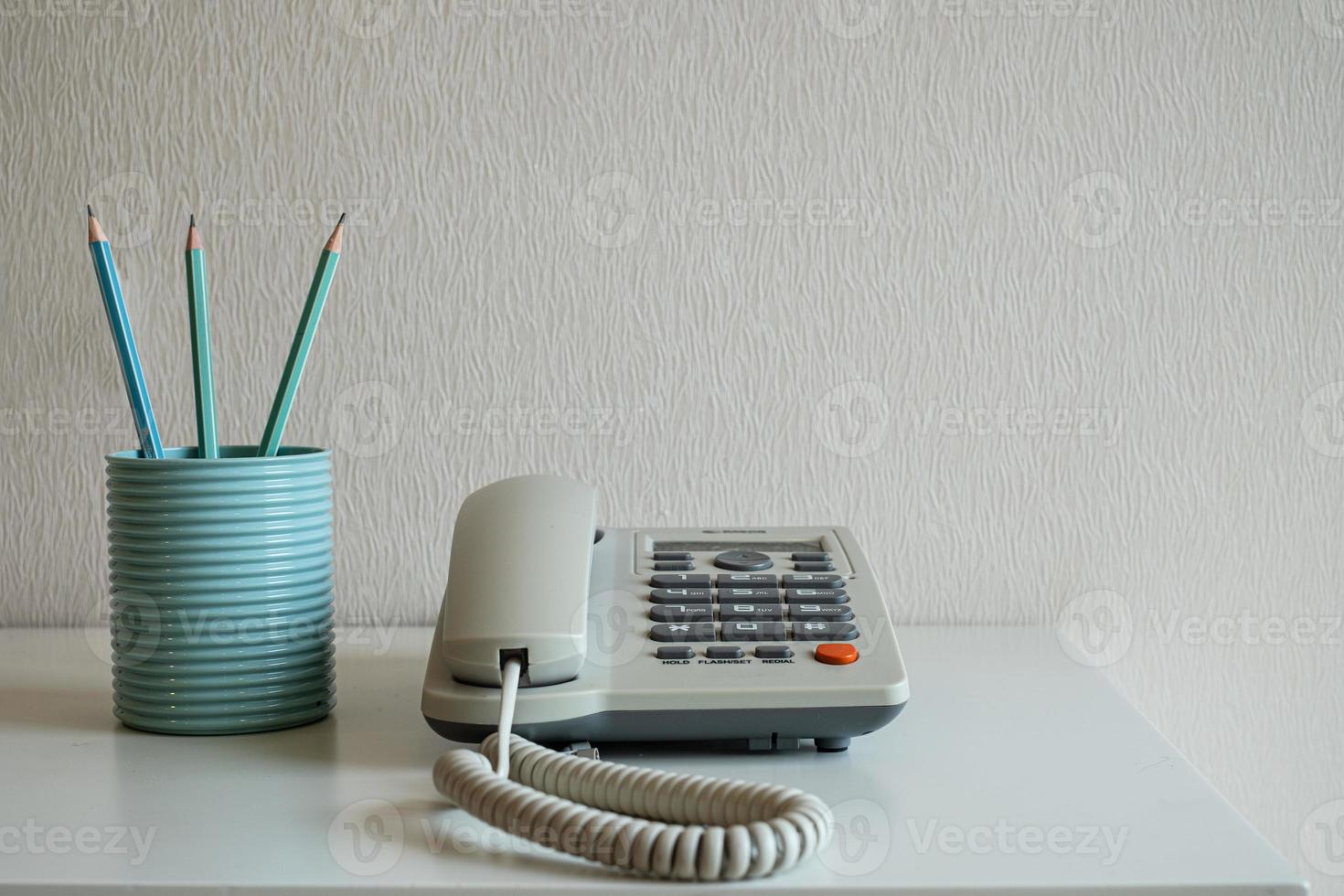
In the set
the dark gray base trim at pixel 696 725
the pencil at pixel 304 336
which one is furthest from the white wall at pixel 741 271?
the dark gray base trim at pixel 696 725

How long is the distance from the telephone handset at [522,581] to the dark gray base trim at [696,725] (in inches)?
0.9

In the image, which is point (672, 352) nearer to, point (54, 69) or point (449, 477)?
point (449, 477)

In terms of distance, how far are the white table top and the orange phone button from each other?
46mm

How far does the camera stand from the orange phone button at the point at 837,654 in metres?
0.52

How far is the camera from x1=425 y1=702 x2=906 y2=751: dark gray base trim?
500 mm

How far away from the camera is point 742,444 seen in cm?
80

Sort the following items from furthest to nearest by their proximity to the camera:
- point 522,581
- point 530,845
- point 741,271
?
point 741,271
point 522,581
point 530,845

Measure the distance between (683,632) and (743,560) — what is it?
7cm

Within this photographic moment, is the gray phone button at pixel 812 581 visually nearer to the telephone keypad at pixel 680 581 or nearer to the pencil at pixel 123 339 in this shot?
the telephone keypad at pixel 680 581

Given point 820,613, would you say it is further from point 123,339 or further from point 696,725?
point 123,339

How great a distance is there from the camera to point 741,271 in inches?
31.0

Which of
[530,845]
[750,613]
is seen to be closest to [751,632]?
[750,613]

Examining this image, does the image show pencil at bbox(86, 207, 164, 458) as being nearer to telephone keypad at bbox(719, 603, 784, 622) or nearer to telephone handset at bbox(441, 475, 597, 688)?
telephone handset at bbox(441, 475, 597, 688)

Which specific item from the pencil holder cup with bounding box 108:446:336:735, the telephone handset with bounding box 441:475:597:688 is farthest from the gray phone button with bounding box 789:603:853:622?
the pencil holder cup with bounding box 108:446:336:735
